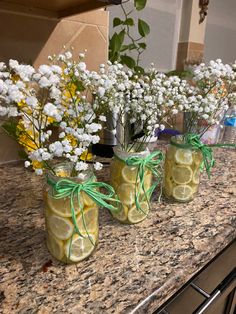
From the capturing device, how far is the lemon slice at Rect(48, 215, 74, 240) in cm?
41

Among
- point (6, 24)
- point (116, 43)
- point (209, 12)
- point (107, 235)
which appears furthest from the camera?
point (209, 12)

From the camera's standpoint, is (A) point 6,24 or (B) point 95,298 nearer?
(B) point 95,298

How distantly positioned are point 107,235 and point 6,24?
0.61m

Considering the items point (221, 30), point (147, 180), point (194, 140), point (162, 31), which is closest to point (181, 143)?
point (194, 140)

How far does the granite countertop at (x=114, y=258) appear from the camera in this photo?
37 cm

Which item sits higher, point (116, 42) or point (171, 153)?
point (116, 42)

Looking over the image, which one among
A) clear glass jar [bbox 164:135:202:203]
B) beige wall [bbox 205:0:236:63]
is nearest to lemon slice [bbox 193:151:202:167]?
clear glass jar [bbox 164:135:202:203]

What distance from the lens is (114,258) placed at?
0.45 meters

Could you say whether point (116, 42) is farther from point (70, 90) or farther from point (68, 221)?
point (68, 221)

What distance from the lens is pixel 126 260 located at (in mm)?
449

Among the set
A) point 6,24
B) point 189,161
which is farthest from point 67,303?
point 6,24

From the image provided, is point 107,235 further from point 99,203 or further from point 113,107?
point 113,107

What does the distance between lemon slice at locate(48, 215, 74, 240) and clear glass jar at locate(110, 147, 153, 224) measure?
146 millimetres

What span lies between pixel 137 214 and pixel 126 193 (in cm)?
5
